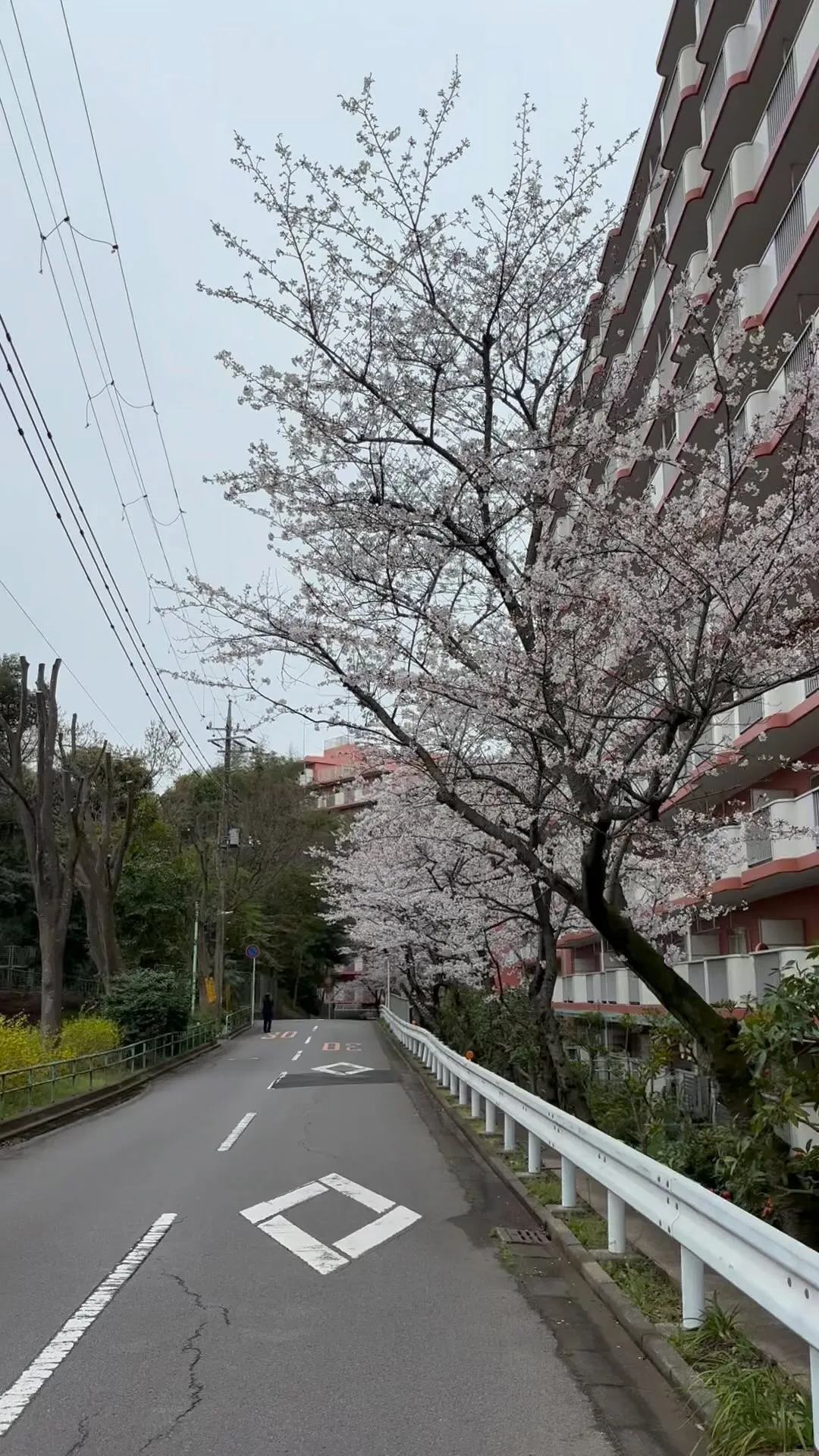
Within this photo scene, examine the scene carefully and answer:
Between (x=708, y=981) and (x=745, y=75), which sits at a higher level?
(x=745, y=75)

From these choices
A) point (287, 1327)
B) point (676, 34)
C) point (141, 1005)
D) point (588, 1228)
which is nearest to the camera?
point (287, 1327)

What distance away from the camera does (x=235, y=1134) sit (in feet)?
43.9

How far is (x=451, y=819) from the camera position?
1300 centimetres

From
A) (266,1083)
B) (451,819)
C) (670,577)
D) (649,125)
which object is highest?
(649,125)

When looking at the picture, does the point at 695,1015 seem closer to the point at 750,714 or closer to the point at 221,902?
the point at 750,714

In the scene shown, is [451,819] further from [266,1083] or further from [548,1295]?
[266,1083]

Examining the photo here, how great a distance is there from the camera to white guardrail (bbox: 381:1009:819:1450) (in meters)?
3.49

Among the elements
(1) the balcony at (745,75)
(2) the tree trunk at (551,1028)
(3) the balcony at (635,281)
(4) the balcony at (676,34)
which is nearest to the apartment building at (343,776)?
(2) the tree trunk at (551,1028)

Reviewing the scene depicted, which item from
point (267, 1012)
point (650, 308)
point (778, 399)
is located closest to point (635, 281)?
point (650, 308)

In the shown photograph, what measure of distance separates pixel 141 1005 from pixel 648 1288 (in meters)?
21.4

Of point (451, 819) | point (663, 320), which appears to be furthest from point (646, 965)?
point (663, 320)

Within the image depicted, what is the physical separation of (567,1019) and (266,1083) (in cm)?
1106

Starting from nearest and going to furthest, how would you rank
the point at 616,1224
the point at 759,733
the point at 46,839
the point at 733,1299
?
the point at 733,1299
the point at 616,1224
the point at 759,733
the point at 46,839

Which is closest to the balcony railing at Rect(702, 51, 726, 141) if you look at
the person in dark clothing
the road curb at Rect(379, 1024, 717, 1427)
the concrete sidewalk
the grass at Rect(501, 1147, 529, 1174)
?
the grass at Rect(501, 1147, 529, 1174)
